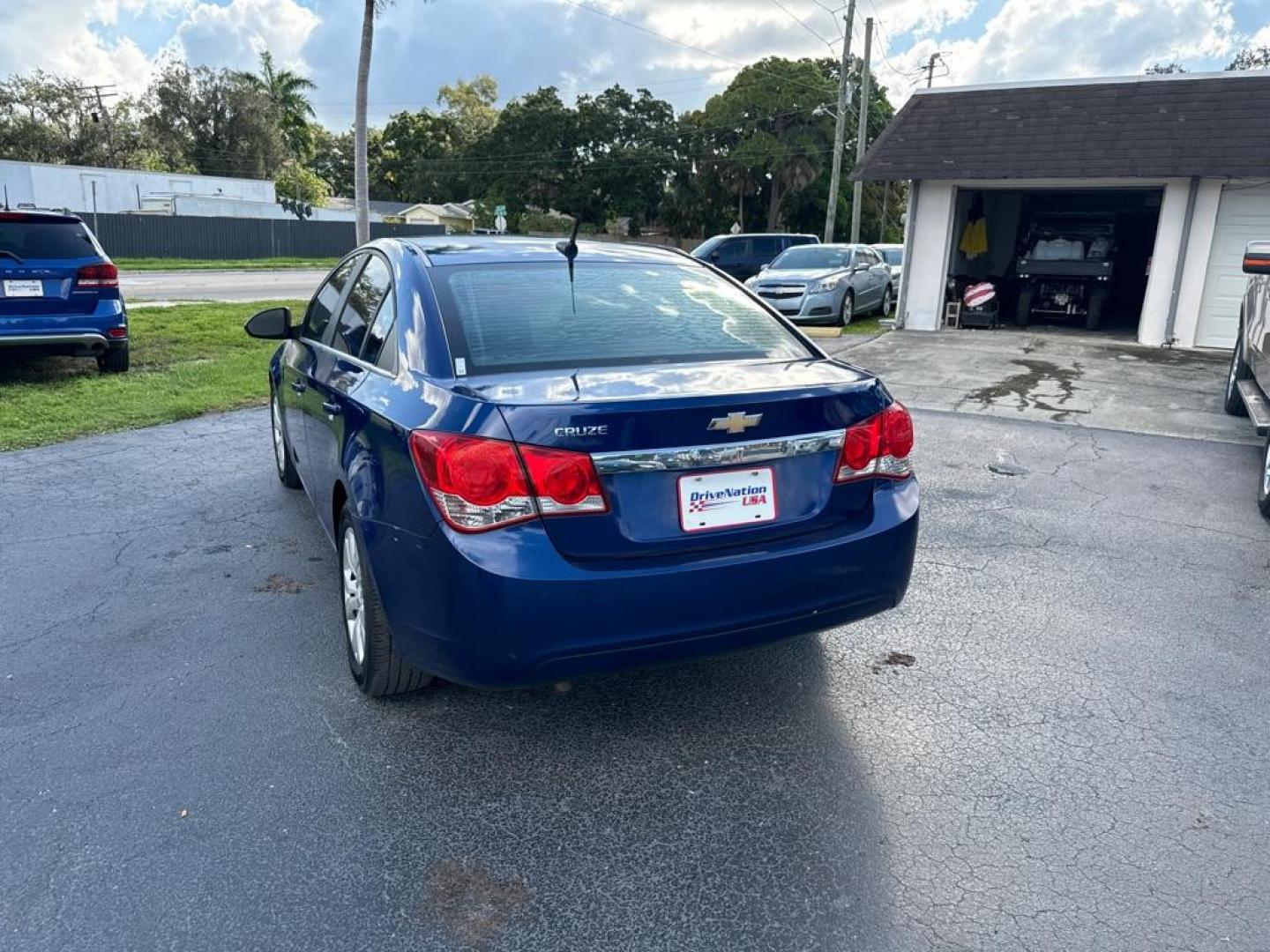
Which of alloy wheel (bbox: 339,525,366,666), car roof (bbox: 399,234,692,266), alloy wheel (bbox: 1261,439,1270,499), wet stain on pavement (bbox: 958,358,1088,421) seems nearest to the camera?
alloy wheel (bbox: 339,525,366,666)

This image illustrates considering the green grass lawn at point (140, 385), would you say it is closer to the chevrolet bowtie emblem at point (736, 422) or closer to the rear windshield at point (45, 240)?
the rear windshield at point (45, 240)

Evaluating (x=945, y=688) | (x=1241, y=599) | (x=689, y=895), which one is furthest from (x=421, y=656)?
(x=1241, y=599)

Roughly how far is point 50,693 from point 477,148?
2374 inches

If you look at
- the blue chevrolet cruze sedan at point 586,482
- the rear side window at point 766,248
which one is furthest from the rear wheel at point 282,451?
the rear side window at point 766,248

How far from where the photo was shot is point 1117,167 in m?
14.1

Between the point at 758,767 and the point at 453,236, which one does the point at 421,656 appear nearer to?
the point at 758,767

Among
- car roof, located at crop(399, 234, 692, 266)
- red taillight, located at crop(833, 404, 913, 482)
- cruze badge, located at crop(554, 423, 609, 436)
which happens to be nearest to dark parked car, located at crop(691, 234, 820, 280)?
car roof, located at crop(399, 234, 692, 266)

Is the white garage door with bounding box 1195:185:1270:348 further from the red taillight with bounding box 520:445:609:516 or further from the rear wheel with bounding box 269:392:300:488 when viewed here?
the red taillight with bounding box 520:445:609:516

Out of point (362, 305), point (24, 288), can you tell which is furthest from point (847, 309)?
point (362, 305)

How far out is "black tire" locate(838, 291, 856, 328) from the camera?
53.7 feet

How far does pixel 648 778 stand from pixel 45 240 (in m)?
8.57

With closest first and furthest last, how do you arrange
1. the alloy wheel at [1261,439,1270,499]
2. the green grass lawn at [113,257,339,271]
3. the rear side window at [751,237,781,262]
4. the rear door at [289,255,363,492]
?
the rear door at [289,255,363,492] < the alloy wheel at [1261,439,1270,499] < the rear side window at [751,237,781,262] < the green grass lawn at [113,257,339,271]

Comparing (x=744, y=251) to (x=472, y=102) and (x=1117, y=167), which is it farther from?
(x=472, y=102)

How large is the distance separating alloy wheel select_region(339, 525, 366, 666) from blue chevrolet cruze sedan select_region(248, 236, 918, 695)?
0.01 meters
